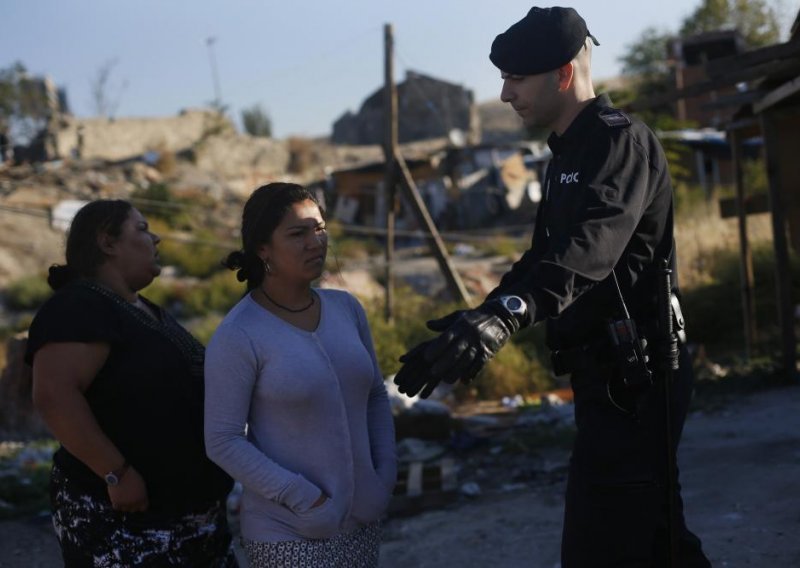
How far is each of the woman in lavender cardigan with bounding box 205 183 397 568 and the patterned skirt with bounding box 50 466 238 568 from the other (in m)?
0.29

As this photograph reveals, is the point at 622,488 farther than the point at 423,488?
No

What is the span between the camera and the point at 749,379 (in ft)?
31.3

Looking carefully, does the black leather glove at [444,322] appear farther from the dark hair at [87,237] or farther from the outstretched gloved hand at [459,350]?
the dark hair at [87,237]

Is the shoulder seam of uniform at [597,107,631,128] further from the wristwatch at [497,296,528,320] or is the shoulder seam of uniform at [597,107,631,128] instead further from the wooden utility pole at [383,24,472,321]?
the wooden utility pole at [383,24,472,321]

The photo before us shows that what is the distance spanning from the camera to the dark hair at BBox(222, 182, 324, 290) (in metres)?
3.13

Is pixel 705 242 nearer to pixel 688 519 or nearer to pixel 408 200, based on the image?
pixel 408 200

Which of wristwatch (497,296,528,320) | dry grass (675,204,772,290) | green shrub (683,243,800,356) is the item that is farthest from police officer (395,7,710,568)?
dry grass (675,204,772,290)

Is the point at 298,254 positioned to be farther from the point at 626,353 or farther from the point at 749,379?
the point at 749,379

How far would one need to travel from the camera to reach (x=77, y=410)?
3.06 metres

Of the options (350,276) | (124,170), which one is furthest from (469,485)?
(124,170)

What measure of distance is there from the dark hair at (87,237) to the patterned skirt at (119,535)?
2.10ft

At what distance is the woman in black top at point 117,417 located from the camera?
309cm

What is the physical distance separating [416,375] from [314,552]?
0.83 metres

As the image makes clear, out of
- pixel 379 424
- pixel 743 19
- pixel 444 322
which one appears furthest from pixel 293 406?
pixel 743 19
